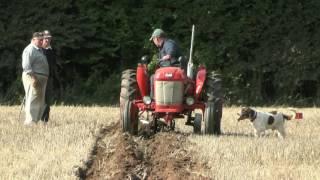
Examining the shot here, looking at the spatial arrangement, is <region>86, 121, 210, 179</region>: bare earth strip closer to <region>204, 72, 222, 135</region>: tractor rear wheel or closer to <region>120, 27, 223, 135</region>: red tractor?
<region>120, 27, 223, 135</region>: red tractor

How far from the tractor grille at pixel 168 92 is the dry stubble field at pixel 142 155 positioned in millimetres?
552

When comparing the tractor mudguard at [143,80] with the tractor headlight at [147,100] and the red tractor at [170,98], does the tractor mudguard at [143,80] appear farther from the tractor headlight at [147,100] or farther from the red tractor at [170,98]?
the tractor headlight at [147,100]

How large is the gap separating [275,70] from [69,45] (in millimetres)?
6221

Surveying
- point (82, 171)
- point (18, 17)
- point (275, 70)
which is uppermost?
point (18, 17)

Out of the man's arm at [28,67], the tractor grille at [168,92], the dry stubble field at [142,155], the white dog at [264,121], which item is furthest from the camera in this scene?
the man's arm at [28,67]

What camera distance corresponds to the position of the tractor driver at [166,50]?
12642 mm

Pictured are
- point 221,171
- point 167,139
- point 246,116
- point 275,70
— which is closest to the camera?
point 221,171

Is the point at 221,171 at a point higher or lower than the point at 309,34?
lower

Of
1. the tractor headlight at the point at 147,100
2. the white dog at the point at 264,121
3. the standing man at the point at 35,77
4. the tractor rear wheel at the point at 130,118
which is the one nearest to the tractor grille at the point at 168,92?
the tractor headlight at the point at 147,100

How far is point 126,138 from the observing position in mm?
11742

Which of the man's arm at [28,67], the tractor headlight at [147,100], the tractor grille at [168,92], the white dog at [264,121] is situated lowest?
the white dog at [264,121]

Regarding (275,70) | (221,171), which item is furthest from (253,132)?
(275,70)

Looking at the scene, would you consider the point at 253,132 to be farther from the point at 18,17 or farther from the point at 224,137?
the point at 18,17

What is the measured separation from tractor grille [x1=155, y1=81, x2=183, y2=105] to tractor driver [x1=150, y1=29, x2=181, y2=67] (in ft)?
1.61
